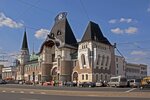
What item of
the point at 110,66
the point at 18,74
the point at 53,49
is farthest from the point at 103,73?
the point at 18,74

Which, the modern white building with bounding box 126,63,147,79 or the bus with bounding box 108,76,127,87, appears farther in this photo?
the modern white building with bounding box 126,63,147,79

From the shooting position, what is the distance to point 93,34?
338 ft

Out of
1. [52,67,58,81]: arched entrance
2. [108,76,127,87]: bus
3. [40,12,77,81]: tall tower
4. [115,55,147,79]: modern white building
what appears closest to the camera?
[108,76,127,87]: bus

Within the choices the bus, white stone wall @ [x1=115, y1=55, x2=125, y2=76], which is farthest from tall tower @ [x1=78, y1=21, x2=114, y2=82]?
the bus

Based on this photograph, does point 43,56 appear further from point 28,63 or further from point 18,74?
point 18,74

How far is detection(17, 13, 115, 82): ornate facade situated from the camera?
3885 inches

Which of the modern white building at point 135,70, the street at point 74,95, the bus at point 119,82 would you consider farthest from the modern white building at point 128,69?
the street at point 74,95

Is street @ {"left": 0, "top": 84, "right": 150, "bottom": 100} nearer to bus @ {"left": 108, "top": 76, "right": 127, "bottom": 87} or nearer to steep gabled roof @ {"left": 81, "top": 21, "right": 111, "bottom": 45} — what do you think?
bus @ {"left": 108, "top": 76, "right": 127, "bottom": 87}

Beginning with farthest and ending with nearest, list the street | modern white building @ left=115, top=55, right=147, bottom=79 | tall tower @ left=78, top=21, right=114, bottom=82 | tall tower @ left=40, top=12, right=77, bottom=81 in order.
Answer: modern white building @ left=115, top=55, right=147, bottom=79 → tall tower @ left=40, top=12, right=77, bottom=81 → tall tower @ left=78, top=21, right=114, bottom=82 → the street

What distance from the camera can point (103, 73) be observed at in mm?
102000

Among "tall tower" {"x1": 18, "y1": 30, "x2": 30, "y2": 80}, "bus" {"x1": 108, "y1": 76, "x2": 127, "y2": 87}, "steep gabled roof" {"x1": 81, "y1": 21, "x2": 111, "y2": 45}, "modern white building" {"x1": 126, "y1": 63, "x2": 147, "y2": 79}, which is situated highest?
"steep gabled roof" {"x1": 81, "y1": 21, "x2": 111, "y2": 45}

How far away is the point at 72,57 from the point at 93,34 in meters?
11.0

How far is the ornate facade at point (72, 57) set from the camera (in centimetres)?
9869

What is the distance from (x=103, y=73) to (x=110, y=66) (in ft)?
19.3
